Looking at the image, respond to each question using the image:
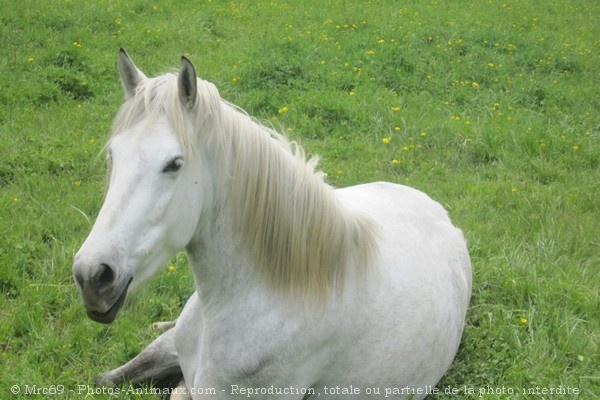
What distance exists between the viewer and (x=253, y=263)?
8.63 ft

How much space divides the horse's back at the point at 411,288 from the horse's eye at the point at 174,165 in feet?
3.78

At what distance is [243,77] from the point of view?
775cm

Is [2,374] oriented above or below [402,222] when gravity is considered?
below

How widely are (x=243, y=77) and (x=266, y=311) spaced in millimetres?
5493

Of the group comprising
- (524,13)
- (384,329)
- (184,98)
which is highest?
(184,98)

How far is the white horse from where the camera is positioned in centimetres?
218

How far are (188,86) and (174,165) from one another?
0.30m

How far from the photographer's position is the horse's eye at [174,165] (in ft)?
7.20

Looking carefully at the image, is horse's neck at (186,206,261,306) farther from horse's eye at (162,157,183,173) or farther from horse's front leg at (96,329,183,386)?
horse's front leg at (96,329,183,386)

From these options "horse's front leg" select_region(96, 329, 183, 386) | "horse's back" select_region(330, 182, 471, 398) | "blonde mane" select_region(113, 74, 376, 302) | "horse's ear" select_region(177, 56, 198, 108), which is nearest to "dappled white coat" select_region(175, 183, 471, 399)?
"horse's back" select_region(330, 182, 471, 398)

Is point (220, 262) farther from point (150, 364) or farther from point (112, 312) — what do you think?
point (150, 364)

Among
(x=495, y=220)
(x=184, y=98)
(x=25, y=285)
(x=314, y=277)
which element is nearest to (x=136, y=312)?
(x=25, y=285)

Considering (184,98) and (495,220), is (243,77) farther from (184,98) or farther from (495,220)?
(184,98)

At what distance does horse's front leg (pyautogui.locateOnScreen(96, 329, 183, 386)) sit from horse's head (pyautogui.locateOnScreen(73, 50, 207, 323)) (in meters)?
1.16
